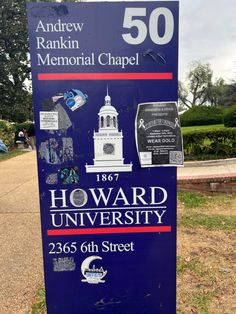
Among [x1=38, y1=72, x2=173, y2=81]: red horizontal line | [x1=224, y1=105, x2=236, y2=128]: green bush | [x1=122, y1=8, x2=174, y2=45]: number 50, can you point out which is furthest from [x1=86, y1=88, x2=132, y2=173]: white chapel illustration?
[x1=224, y1=105, x2=236, y2=128]: green bush

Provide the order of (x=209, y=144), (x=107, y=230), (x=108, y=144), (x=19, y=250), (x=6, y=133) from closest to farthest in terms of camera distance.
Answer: (x=108, y=144), (x=107, y=230), (x=19, y=250), (x=209, y=144), (x=6, y=133)

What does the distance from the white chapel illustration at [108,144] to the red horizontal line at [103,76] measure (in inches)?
4.8

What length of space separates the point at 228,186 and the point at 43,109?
15.8 ft

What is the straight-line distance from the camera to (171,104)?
196cm

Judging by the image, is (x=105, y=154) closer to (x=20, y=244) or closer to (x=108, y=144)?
(x=108, y=144)

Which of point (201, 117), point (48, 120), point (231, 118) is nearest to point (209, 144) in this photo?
point (48, 120)

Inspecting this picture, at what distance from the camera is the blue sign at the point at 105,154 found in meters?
1.88

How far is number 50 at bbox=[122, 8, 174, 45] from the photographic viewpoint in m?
1.85

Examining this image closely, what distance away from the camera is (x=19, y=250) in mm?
3914

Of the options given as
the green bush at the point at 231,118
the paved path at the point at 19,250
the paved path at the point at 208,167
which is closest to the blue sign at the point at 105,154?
the paved path at the point at 19,250

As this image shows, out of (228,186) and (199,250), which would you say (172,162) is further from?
(228,186)

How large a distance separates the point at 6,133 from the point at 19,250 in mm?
14741

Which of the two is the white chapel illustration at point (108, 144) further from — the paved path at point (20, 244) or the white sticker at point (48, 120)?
the paved path at point (20, 244)

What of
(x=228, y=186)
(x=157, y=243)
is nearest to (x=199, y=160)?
(x=228, y=186)
